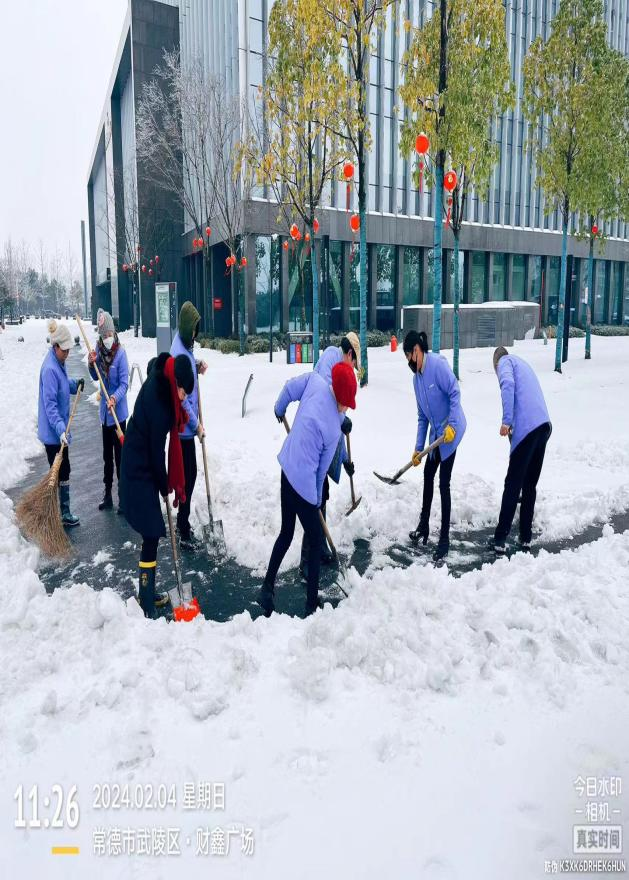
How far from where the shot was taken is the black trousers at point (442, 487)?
20.0ft

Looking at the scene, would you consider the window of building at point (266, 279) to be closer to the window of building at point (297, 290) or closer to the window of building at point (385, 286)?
the window of building at point (297, 290)

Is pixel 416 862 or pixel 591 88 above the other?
pixel 591 88

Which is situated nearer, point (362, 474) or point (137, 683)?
point (137, 683)

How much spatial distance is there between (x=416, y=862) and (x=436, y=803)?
12.7 inches

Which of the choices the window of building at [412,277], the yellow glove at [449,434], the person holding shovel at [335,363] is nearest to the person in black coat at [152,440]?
the person holding shovel at [335,363]

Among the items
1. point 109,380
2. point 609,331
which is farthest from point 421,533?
point 609,331

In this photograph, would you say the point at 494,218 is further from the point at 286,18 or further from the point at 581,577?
the point at 581,577

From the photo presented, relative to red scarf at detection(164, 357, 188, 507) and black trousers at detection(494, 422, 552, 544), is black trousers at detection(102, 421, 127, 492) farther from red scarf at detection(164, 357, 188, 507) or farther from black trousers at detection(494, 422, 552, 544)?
black trousers at detection(494, 422, 552, 544)

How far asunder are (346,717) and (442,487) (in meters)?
2.97

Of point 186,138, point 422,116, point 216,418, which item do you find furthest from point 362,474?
point 186,138

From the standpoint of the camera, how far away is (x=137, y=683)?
3.78m

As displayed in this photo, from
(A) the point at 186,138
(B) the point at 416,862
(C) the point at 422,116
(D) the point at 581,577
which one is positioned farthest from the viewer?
(A) the point at 186,138

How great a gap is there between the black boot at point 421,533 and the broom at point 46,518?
3.19 metres

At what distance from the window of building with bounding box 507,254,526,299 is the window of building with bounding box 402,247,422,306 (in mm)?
6859
